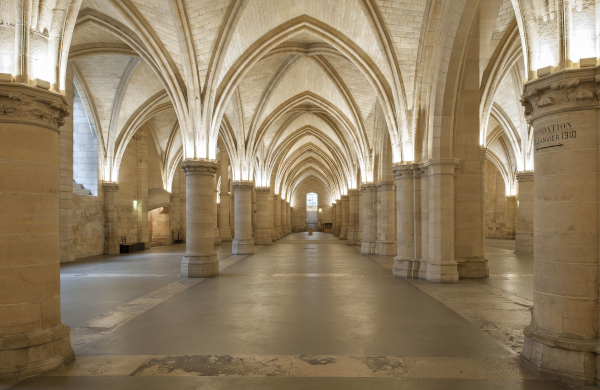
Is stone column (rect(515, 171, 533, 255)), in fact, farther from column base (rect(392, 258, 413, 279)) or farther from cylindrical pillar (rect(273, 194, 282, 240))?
cylindrical pillar (rect(273, 194, 282, 240))

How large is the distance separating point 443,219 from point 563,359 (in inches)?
246

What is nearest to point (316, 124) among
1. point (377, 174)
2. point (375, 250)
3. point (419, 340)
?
point (377, 174)

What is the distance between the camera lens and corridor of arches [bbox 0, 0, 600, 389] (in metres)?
4.50

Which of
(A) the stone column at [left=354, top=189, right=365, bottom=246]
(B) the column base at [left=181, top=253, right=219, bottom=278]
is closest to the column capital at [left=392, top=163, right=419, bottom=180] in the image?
(B) the column base at [left=181, top=253, right=219, bottom=278]

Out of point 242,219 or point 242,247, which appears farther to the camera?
point 242,219

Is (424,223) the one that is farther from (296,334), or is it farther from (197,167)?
(197,167)

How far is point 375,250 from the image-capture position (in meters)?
19.4

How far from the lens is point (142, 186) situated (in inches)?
930

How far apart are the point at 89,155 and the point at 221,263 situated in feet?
31.4

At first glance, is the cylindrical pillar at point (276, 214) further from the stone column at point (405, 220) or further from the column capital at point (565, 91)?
the column capital at point (565, 91)

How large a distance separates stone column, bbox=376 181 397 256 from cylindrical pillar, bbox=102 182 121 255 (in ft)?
42.9

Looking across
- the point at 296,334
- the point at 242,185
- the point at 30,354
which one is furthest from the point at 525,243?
the point at 30,354

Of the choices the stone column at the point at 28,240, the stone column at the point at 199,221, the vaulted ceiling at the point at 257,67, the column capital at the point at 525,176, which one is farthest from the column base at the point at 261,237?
the stone column at the point at 28,240

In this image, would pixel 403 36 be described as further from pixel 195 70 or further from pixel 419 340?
pixel 419 340
